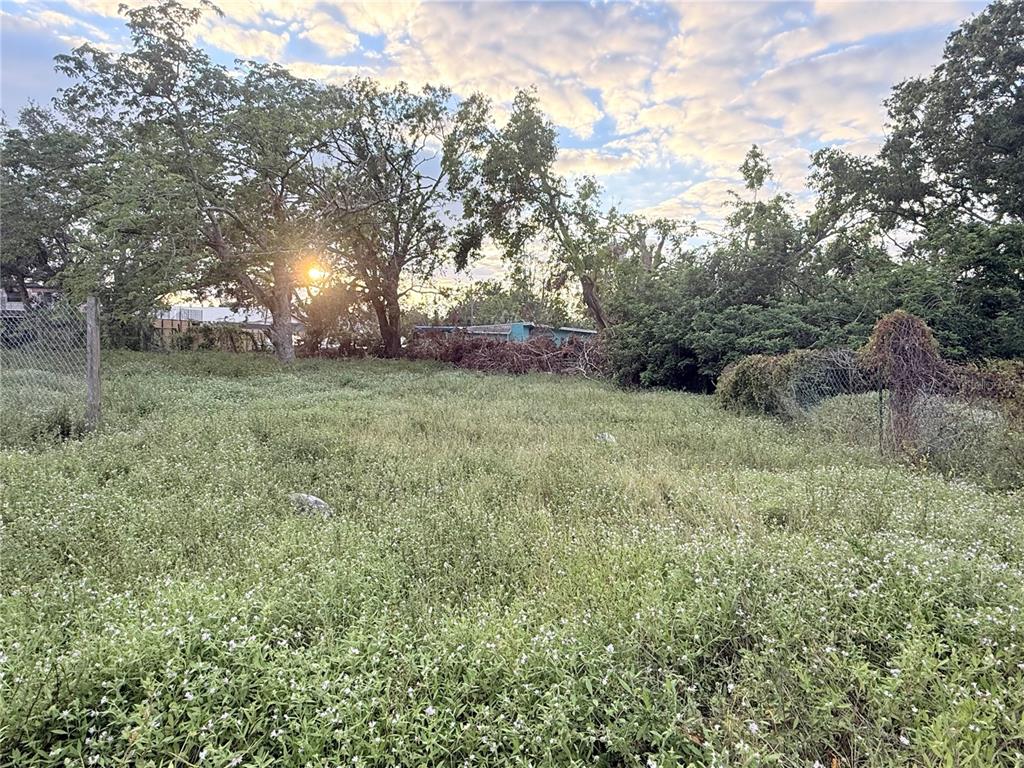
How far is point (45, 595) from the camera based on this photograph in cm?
251

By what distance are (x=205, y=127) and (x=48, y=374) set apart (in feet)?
31.4

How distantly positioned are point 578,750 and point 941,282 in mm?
11621

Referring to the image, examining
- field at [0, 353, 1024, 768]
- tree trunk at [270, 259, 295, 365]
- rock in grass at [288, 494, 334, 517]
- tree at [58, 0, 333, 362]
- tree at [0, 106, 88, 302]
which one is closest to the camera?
field at [0, 353, 1024, 768]

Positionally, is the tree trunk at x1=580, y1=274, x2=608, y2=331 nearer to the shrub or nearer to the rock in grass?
the shrub

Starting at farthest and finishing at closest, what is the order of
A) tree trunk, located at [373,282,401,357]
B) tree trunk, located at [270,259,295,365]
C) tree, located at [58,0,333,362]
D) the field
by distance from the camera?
tree trunk, located at [373,282,401,357] → tree trunk, located at [270,259,295,365] → tree, located at [58,0,333,362] → the field

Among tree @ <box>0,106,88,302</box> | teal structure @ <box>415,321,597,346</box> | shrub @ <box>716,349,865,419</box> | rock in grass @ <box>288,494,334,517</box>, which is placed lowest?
rock in grass @ <box>288,494,334,517</box>

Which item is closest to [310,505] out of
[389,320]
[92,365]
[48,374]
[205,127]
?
[92,365]

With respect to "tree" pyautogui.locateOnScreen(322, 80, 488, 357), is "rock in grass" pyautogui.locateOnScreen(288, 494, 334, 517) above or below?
below

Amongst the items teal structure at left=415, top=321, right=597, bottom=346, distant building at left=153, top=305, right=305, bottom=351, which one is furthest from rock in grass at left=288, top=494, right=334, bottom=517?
teal structure at left=415, top=321, right=597, bottom=346

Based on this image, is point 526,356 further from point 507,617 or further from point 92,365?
point 507,617

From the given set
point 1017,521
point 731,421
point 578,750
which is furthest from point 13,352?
point 1017,521

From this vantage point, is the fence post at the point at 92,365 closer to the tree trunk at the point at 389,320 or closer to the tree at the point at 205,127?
the tree at the point at 205,127

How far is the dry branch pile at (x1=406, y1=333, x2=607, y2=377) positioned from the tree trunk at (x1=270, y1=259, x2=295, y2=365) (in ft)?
19.2

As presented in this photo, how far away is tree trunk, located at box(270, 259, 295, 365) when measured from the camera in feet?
51.2
